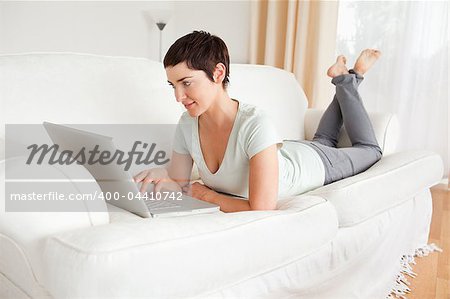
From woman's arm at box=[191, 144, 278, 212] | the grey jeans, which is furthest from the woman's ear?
the grey jeans

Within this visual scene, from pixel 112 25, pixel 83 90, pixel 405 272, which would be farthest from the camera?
pixel 112 25

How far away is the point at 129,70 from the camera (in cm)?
191

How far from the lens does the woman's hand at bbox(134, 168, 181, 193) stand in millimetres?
1655

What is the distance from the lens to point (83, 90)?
1.76m

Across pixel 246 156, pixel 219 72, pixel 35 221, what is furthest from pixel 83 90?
pixel 35 221

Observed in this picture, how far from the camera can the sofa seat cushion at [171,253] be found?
40.9 inches

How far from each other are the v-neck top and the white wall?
6.68 ft

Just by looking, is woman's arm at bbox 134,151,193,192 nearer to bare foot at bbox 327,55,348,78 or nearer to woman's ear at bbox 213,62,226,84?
woman's ear at bbox 213,62,226,84

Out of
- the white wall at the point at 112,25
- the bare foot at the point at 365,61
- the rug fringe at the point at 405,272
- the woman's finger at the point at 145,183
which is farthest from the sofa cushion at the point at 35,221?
the white wall at the point at 112,25

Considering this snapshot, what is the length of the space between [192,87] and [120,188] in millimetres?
376

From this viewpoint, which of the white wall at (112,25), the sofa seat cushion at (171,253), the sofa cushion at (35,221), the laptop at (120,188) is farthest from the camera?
the white wall at (112,25)

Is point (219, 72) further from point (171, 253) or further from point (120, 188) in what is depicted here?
point (171, 253)

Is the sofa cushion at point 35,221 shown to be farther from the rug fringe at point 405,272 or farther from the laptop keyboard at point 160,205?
the rug fringe at point 405,272

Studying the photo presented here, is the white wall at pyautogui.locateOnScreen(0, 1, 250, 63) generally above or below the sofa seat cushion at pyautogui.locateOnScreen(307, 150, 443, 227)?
above
